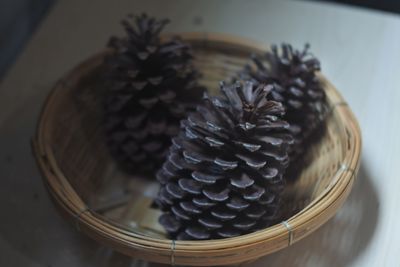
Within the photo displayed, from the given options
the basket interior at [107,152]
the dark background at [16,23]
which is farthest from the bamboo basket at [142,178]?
the dark background at [16,23]

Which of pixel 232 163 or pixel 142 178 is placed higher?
pixel 232 163

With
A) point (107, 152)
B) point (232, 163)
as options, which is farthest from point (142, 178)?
point (232, 163)

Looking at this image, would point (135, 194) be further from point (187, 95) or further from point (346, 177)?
point (346, 177)

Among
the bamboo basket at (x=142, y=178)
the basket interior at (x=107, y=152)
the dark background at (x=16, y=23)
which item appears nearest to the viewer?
the bamboo basket at (x=142, y=178)

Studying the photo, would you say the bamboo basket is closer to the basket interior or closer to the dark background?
the basket interior

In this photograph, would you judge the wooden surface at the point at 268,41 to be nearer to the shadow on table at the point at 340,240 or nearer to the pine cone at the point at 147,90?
the shadow on table at the point at 340,240

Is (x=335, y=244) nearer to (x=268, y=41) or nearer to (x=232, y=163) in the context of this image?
(x=232, y=163)

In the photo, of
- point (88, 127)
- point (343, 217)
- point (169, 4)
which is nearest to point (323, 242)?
point (343, 217)
